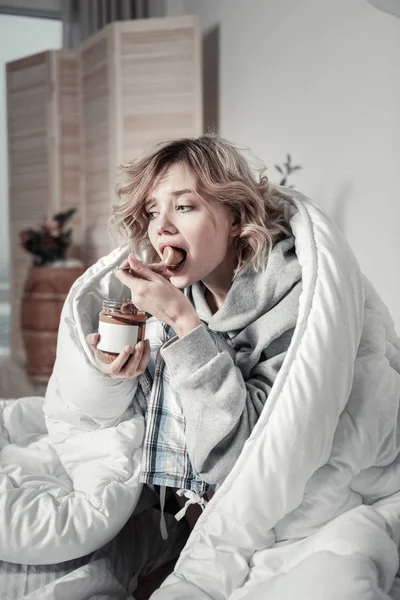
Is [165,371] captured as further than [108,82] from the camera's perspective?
No

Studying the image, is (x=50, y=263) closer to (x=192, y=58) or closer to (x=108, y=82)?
(x=108, y=82)

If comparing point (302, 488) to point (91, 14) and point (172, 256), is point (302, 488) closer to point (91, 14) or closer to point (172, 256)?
point (172, 256)

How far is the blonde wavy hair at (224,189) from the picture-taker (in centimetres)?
128

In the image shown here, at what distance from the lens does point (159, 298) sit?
1144mm

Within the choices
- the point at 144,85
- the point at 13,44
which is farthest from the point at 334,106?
the point at 13,44

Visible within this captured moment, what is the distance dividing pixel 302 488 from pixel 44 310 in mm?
3051

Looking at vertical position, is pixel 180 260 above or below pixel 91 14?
below

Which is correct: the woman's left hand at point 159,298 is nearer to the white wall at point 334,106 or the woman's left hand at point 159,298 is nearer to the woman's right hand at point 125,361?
the woman's right hand at point 125,361

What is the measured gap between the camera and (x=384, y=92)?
8.32ft

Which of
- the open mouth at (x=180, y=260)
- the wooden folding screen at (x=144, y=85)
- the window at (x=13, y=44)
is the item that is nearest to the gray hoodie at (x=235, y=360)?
the open mouth at (x=180, y=260)

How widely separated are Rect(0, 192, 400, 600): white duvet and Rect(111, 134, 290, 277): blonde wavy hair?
0.27 ft

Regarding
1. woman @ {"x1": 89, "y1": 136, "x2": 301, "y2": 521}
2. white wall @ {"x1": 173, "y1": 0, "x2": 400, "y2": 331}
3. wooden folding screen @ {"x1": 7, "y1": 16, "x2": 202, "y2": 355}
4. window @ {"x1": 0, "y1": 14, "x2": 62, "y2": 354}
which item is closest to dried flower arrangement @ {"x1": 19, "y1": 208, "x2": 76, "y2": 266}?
wooden folding screen @ {"x1": 7, "y1": 16, "x2": 202, "y2": 355}

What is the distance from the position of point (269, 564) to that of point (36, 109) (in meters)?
4.00

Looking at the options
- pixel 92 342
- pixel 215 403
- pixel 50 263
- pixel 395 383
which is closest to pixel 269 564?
pixel 215 403
